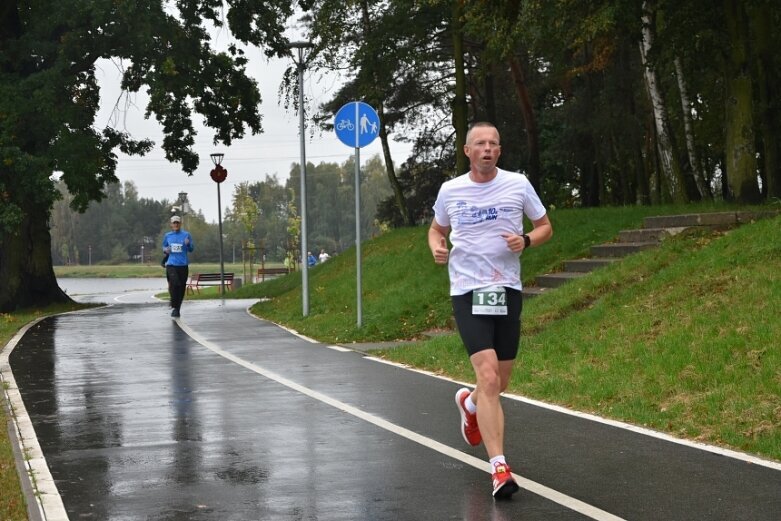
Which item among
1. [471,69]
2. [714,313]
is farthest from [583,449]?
[471,69]

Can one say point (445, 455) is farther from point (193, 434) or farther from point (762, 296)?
point (762, 296)

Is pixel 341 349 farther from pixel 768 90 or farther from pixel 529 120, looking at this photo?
pixel 529 120

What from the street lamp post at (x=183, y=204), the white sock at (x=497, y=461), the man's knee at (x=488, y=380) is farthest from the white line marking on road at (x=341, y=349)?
the street lamp post at (x=183, y=204)

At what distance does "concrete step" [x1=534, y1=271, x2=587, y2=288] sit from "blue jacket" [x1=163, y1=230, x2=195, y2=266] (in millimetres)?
7645

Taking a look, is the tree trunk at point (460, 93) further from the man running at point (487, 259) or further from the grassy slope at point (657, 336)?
the man running at point (487, 259)

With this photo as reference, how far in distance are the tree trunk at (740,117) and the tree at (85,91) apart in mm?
13653

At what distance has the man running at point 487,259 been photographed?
7.30 m

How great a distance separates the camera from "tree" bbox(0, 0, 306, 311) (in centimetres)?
2777

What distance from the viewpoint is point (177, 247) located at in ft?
77.2

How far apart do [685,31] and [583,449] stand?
51.1 feet

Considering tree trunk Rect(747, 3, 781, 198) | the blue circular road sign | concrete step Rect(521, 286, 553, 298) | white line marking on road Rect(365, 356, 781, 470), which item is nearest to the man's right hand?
white line marking on road Rect(365, 356, 781, 470)

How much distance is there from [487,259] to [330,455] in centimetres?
185

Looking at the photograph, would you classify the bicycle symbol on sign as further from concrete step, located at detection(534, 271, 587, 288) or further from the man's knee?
the man's knee

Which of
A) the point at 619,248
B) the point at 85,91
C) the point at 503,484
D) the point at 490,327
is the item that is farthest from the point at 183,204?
the point at 503,484
